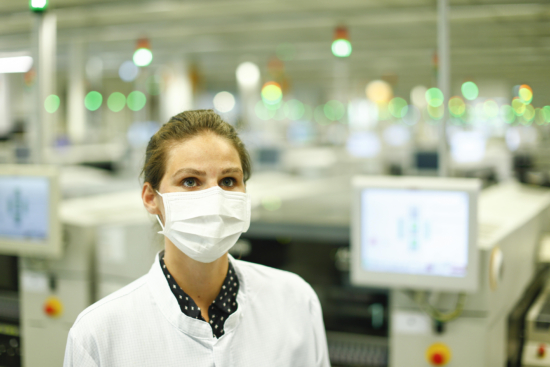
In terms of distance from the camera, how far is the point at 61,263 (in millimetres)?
3092

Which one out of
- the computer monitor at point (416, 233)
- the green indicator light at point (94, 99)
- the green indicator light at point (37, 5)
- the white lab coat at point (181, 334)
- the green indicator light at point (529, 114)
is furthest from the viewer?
the green indicator light at point (529, 114)

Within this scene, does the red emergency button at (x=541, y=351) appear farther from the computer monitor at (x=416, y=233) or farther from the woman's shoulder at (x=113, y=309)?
the woman's shoulder at (x=113, y=309)

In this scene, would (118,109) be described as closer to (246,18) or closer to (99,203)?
(246,18)

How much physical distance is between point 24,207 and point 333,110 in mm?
30117

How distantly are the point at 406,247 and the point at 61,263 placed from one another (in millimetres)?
2018

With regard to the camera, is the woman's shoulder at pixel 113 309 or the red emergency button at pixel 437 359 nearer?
the woman's shoulder at pixel 113 309

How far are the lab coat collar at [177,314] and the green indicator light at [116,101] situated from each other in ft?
86.4

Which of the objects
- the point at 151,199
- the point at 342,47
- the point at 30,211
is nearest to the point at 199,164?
the point at 151,199

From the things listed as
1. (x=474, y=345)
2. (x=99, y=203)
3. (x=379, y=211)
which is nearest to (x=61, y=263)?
(x=99, y=203)

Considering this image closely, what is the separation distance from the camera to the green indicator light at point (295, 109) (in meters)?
33.3

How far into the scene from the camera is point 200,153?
1362mm

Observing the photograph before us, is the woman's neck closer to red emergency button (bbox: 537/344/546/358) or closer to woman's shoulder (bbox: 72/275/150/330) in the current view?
woman's shoulder (bbox: 72/275/150/330)

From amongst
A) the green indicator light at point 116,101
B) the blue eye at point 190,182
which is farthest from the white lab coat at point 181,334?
the green indicator light at point 116,101

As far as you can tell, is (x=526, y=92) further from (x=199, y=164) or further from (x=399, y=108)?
(x=199, y=164)
